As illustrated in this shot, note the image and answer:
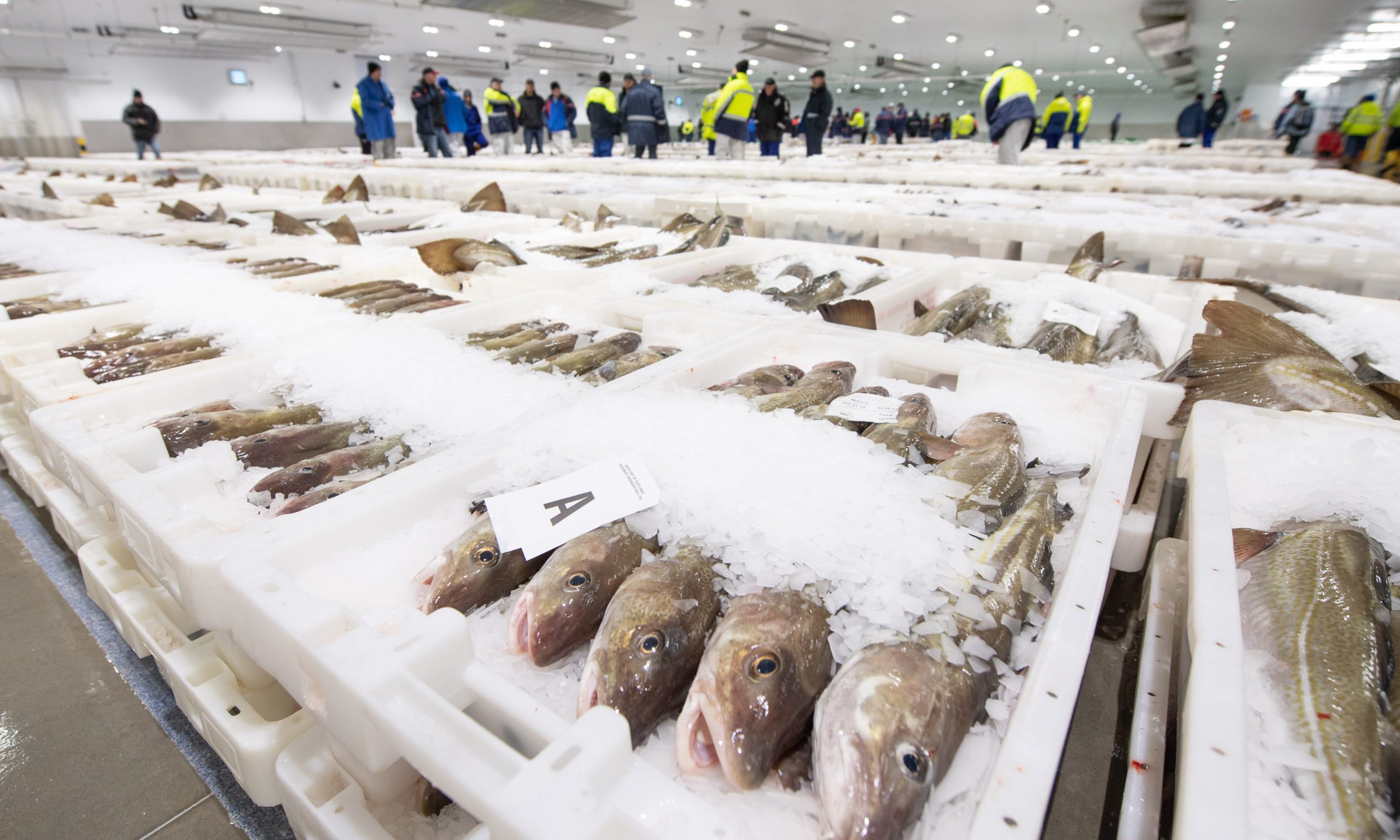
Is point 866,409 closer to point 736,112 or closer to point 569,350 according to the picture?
point 569,350

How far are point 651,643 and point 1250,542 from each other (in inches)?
50.5

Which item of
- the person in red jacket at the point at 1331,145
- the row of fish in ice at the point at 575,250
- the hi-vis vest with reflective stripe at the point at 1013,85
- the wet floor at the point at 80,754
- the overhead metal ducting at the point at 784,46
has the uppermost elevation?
the overhead metal ducting at the point at 784,46

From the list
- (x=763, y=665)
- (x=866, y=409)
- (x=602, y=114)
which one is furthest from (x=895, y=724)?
(x=602, y=114)

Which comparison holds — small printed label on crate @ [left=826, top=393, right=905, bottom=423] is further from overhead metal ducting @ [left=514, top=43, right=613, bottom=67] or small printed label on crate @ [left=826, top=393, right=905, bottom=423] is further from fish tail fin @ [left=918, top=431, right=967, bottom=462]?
overhead metal ducting @ [left=514, top=43, right=613, bottom=67]

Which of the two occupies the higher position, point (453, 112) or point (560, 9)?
point (560, 9)

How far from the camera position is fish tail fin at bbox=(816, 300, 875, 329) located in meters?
2.69

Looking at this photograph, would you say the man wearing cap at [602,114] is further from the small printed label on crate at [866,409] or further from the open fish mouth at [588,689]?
the open fish mouth at [588,689]

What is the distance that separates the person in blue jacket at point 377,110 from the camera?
1280 cm

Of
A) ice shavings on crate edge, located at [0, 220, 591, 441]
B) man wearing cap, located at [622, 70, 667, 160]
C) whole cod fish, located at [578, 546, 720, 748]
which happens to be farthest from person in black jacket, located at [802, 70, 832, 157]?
whole cod fish, located at [578, 546, 720, 748]

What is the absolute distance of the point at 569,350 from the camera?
8.71 feet

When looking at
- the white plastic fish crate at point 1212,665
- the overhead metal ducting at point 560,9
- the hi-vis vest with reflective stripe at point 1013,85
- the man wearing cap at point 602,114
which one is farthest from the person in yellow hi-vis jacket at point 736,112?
the white plastic fish crate at point 1212,665

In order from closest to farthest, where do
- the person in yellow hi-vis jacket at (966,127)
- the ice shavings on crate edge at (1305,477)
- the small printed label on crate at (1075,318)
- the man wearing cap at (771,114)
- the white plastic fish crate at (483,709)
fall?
1. the white plastic fish crate at (483,709)
2. the ice shavings on crate edge at (1305,477)
3. the small printed label on crate at (1075,318)
4. the man wearing cap at (771,114)
5. the person in yellow hi-vis jacket at (966,127)

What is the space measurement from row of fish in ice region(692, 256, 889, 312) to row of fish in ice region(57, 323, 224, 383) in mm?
2188

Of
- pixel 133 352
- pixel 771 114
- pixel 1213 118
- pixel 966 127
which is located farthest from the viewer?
pixel 966 127
